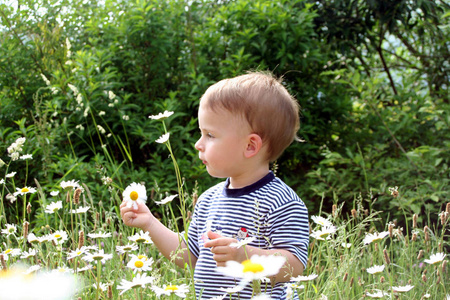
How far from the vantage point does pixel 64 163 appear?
3127mm

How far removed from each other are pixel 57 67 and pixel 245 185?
2.32 m

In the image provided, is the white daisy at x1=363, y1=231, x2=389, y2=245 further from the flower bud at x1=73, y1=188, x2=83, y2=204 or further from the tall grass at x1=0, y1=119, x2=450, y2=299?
the flower bud at x1=73, y1=188, x2=83, y2=204

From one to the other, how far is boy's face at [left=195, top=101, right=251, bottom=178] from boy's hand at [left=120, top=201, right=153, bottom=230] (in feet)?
0.82

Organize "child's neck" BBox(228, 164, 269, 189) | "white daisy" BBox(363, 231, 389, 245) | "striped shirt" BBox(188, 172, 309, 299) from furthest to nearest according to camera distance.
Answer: "child's neck" BBox(228, 164, 269, 189), "striped shirt" BBox(188, 172, 309, 299), "white daisy" BBox(363, 231, 389, 245)

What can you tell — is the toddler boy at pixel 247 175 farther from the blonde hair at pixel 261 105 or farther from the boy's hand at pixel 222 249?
the boy's hand at pixel 222 249

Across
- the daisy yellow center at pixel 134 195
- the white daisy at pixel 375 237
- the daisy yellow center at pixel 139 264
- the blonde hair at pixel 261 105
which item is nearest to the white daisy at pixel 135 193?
the daisy yellow center at pixel 134 195

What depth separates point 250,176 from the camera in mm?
1764

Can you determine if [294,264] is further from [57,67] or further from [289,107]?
[57,67]

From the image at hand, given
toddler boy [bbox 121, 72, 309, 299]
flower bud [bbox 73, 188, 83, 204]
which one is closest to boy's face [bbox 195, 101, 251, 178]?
toddler boy [bbox 121, 72, 309, 299]

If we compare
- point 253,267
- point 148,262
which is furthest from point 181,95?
point 253,267

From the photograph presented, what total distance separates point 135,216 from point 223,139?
36cm

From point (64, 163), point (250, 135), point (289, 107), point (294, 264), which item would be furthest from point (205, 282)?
point (64, 163)

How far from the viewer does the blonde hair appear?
168 cm

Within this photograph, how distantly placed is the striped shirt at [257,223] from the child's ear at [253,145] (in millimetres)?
109
